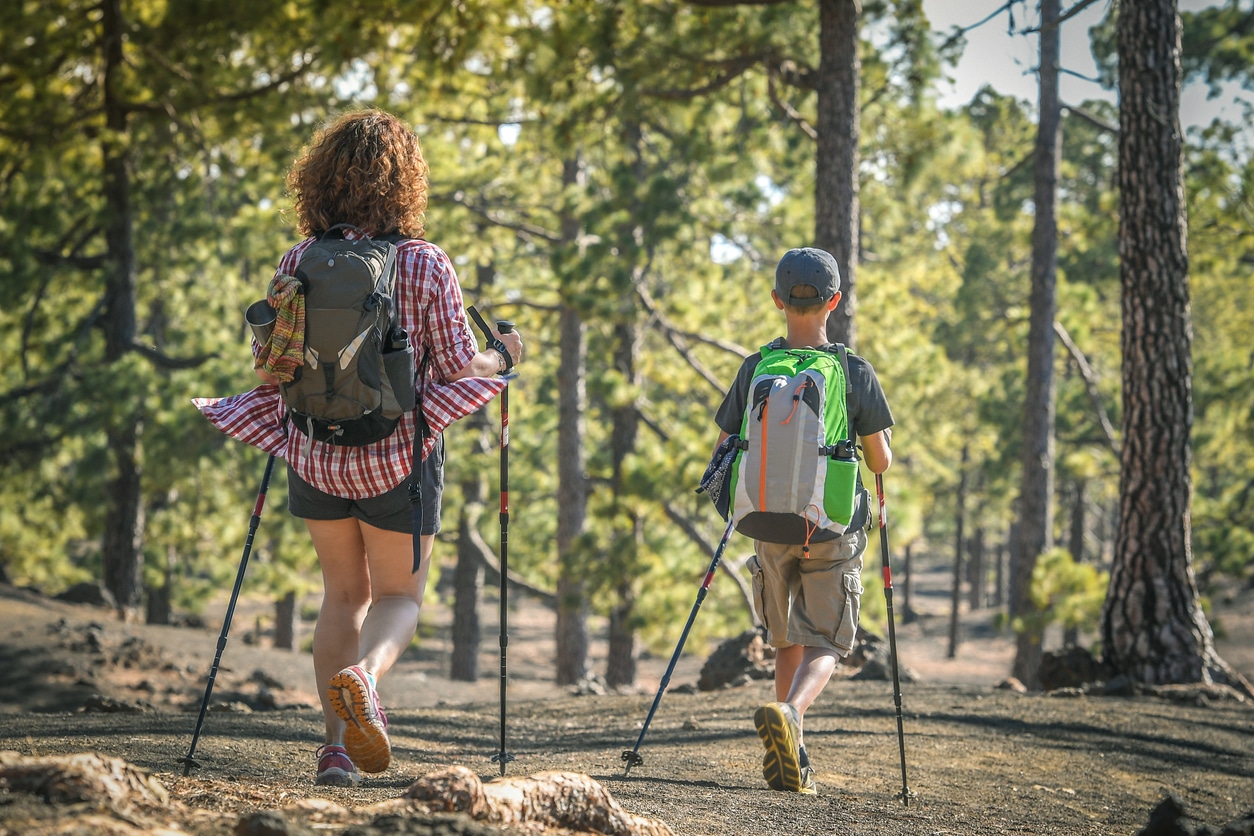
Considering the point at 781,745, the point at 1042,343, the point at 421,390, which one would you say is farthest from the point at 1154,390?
the point at 1042,343

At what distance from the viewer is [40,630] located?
10555 millimetres

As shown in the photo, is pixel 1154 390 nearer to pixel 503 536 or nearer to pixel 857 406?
pixel 857 406

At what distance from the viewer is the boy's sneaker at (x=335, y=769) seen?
3.38 metres

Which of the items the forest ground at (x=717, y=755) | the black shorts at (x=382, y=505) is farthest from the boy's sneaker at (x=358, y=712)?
the black shorts at (x=382, y=505)

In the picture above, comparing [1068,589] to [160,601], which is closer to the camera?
[1068,589]

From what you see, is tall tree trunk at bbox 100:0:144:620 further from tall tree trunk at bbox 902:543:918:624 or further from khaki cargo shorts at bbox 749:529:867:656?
tall tree trunk at bbox 902:543:918:624

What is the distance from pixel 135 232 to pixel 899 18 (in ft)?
32.3

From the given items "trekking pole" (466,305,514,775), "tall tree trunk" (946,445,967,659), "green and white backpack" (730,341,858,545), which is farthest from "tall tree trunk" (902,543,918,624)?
"trekking pole" (466,305,514,775)

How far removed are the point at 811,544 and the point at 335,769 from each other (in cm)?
177

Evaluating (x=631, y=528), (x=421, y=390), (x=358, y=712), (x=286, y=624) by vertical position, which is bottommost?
(x=286, y=624)

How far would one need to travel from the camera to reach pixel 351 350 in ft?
10.3

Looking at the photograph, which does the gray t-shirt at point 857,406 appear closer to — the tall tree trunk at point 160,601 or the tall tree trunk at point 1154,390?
the tall tree trunk at point 1154,390

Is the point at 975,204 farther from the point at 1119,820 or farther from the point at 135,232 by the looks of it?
the point at 1119,820

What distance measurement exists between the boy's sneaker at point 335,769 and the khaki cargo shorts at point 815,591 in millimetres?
1544
